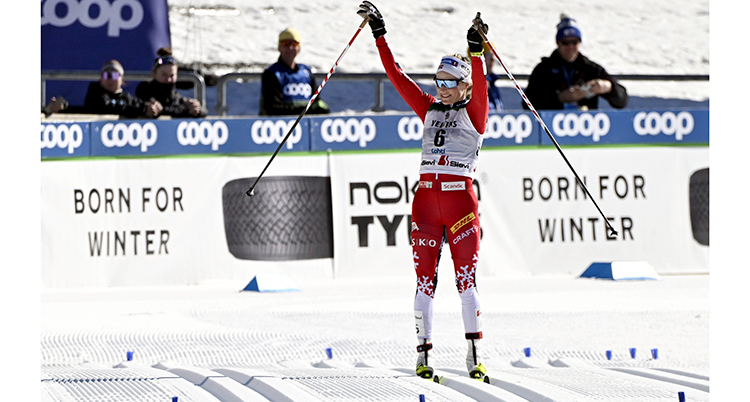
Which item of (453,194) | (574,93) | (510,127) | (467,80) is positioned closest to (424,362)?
(453,194)

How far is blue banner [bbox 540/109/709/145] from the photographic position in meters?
12.8

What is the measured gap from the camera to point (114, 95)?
12.6m

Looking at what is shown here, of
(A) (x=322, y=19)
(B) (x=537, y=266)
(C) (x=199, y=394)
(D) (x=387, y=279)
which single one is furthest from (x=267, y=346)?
(A) (x=322, y=19)

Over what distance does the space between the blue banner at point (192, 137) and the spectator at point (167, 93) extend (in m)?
0.53

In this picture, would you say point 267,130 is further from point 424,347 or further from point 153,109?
point 424,347

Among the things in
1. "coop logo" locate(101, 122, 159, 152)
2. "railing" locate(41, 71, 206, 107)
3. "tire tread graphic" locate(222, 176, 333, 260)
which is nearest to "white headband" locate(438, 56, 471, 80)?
"tire tread graphic" locate(222, 176, 333, 260)

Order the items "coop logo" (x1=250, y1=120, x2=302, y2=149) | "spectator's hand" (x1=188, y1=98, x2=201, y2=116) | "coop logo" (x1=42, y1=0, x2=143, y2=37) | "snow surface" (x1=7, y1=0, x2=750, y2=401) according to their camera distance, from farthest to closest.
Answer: "coop logo" (x1=42, y1=0, x2=143, y2=37) < "spectator's hand" (x1=188, y1=98, x2=201, y2=116) < "coop logo" (x1=250, y1=120, x2=302, y2=149) < "snow surface" (x1=7, y1=0, x2=750, y2=401)

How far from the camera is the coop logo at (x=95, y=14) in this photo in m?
13.5

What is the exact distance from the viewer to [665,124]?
512 inches

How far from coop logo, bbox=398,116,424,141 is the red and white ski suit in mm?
6354

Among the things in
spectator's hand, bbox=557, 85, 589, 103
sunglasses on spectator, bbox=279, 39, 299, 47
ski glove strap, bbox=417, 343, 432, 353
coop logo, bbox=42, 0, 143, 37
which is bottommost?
ski glove strap, bbox=417, 343, 432, 353

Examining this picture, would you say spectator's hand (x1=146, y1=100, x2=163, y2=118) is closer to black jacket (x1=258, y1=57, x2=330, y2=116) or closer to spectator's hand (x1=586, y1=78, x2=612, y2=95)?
black jacket (x1=258, y1=57, x2=330, y2=116)

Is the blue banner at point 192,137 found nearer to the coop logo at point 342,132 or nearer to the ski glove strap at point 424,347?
the coop logo at point 342,132

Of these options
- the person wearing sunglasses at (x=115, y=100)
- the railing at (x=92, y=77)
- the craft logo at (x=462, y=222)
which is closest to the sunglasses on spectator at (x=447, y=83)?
the craft logo at (x=462, y=222)
